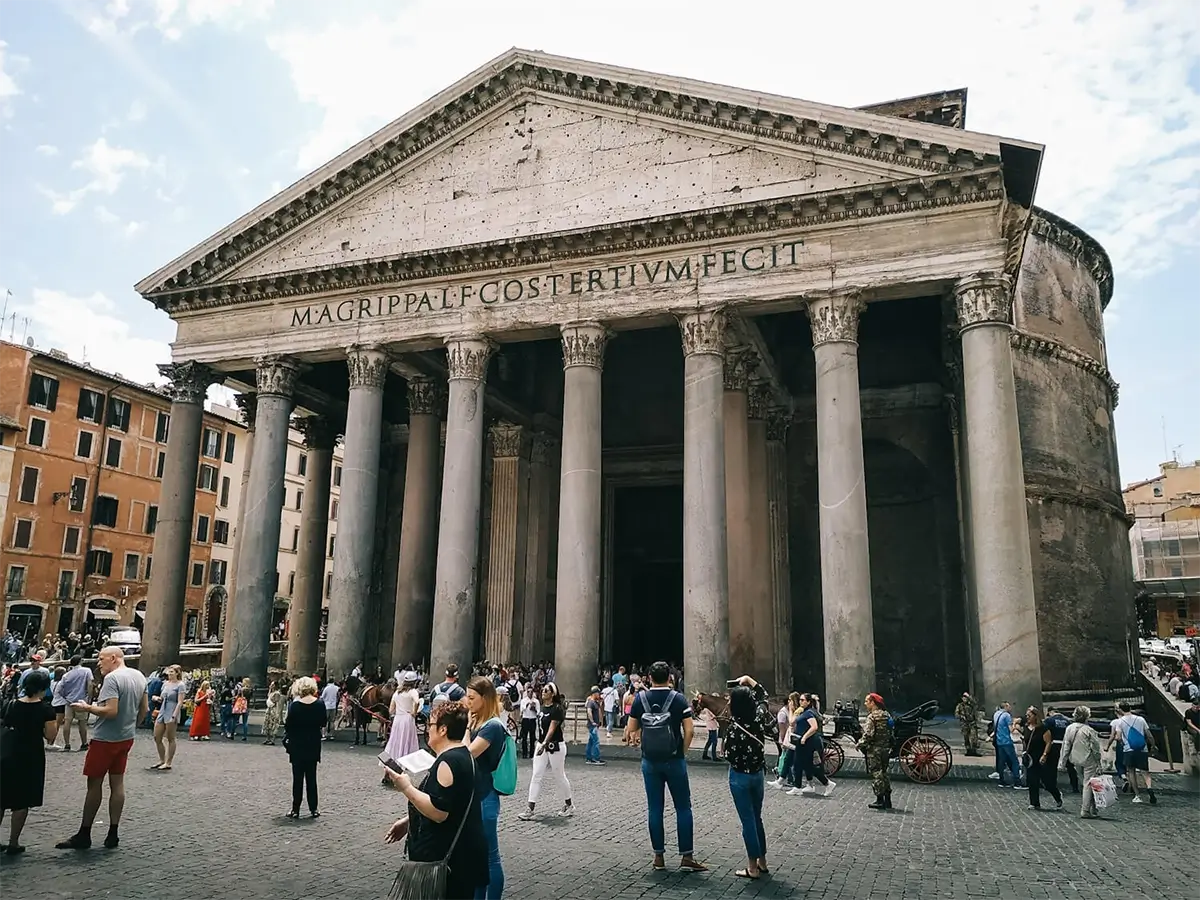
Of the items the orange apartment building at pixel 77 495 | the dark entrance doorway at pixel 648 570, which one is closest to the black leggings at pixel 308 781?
the dark entrance doorway at pixel 648 570

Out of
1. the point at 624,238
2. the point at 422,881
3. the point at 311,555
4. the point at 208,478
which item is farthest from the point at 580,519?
the point at 208,478

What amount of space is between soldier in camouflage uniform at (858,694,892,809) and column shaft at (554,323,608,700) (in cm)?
700

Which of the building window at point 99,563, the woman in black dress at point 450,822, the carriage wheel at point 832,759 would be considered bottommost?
the carriage wheel at point 832,759

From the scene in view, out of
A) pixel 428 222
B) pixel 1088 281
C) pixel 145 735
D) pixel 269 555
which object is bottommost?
pixel 145 735

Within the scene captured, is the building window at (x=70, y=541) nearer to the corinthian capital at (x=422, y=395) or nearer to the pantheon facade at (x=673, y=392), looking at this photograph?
the pantheon facade at (x=673, y=392)

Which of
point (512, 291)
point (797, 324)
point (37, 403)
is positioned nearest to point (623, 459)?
point (797, 324)

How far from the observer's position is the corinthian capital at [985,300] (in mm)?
14438

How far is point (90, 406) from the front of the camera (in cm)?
3528

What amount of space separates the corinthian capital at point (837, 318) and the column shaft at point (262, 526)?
11.8m

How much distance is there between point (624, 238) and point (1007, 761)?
11.2 meters

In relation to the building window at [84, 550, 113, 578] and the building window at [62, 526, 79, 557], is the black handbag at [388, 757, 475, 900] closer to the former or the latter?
the building window at [62, 526, 79, 557]

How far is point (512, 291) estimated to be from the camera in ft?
58.4

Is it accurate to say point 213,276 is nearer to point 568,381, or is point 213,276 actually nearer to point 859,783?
point 568,381

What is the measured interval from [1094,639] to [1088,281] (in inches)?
456
